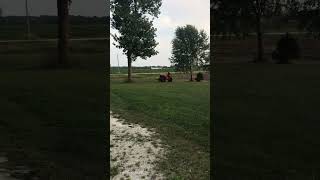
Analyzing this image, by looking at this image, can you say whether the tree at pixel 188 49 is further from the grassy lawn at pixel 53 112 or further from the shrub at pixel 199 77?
the grassy lawn at pixel 53 112

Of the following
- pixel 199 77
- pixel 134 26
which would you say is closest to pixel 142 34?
pixel 134 26

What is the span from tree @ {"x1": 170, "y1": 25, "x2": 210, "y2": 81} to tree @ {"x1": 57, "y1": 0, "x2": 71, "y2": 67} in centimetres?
208

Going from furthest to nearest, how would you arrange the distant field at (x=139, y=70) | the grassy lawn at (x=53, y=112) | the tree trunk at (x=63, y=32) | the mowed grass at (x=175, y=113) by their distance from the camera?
the distant field at (x=139, y=70), the mowed grass at (x=175, y=113), the tree trunk at (x=63, y=32), the grassy lawn at (x=53, y=112)
